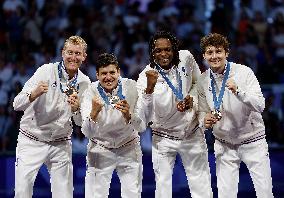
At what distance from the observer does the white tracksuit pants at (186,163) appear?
6.98m

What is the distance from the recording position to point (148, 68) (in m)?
6.94

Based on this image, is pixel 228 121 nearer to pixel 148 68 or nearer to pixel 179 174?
pixel 148 68

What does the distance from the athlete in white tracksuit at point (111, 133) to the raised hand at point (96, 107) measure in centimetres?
7

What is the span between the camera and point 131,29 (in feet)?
41.1

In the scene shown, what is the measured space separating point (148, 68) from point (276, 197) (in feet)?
9.87

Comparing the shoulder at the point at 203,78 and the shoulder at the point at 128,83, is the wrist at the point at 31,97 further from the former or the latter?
the shoulder at the point at 203,78

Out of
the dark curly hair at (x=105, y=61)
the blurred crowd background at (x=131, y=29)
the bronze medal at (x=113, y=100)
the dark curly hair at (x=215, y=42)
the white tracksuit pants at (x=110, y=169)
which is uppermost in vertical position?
the blurred crowd background at (x=131, y=29)

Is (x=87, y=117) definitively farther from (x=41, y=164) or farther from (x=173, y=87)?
(x=173, y=87)

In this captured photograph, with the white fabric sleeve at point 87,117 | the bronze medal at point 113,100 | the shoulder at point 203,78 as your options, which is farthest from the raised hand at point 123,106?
the shoulder at point 203,78

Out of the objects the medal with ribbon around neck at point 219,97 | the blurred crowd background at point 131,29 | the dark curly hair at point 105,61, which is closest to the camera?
the medal with ribbon around neck at point 219,97

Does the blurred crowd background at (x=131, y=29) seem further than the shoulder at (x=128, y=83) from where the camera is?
Yes

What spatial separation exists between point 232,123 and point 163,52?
3.24 feet

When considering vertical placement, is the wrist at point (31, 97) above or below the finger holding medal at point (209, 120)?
above

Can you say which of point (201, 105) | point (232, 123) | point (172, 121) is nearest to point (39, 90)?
point (172, 121)
